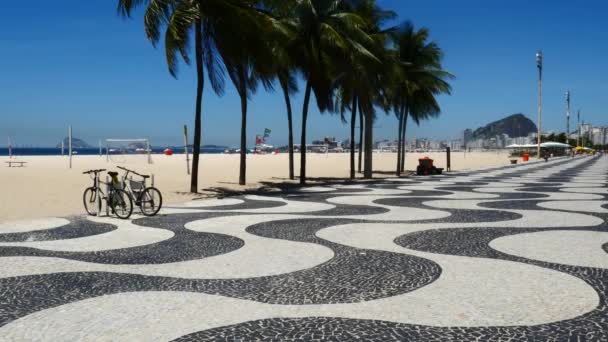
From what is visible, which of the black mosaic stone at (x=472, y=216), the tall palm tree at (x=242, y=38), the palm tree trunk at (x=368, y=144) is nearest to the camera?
the black mosaic stone at (x=472, y=216)

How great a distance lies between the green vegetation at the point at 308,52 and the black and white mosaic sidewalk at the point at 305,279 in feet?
22.5

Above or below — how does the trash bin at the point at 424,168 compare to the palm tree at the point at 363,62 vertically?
below

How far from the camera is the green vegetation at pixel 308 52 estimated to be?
47.6 ft

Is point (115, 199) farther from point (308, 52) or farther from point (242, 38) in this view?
point (308, 52)

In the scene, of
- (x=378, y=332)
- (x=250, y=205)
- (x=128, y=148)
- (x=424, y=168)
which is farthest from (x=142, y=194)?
(x=128, y=148)

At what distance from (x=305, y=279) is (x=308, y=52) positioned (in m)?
15.3

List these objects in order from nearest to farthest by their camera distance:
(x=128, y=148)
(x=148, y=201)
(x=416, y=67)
Answer: (x=148, y=201)
(x=416, y=67)
(x=128, y=148)

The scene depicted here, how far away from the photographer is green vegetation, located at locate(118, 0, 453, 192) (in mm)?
14508

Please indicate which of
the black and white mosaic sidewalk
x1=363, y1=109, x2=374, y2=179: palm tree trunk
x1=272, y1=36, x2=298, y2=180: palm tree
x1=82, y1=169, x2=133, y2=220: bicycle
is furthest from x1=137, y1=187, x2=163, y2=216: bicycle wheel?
x1=363, y1=109, x2=374, y2=179: palm tree trunk

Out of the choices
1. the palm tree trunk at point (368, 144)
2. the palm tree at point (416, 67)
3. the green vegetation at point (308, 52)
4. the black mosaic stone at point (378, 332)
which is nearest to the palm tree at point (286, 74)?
the green vegetation at point (308, 52)

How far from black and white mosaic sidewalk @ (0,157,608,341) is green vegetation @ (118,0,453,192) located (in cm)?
686

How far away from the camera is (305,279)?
523 centimetres

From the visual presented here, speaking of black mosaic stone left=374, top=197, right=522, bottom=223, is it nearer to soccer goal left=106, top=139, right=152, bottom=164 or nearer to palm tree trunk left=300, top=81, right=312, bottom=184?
palm tree trunk left=300, top=81, right=312, bottom=184

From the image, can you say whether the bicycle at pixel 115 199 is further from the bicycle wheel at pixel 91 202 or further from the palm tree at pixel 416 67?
the palm tree at pixel 416 67
